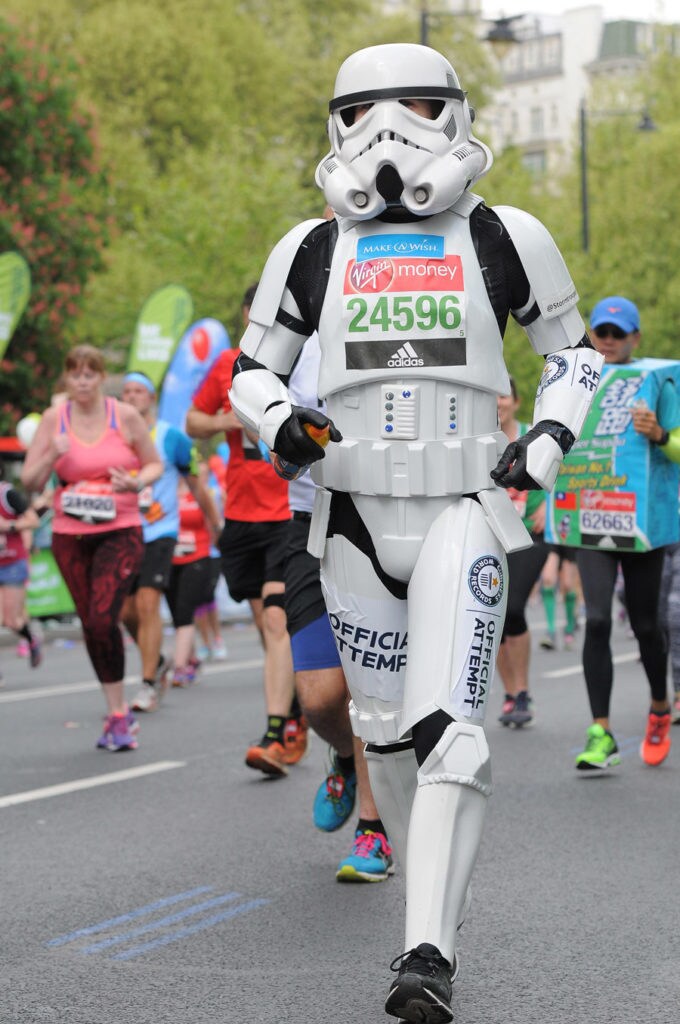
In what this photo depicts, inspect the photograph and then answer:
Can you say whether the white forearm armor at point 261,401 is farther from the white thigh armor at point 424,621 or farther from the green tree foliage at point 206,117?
the green tree foliage at point 206,117

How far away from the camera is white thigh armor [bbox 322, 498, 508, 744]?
13.5 feet

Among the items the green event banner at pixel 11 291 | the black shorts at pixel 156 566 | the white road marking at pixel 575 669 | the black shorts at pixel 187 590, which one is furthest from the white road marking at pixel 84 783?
the green event banner at pixel 11 291

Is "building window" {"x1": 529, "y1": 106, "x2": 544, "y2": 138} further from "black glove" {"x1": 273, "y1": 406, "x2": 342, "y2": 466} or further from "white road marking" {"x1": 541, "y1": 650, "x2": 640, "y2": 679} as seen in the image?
"black glove" {"x1": 273, "y1": 406, "x2": 342, "y2": 466}

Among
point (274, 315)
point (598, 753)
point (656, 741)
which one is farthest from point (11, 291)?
point (274, 315)

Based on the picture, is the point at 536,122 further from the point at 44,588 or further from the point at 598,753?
the point at 598,753

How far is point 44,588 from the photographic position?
17609 mm

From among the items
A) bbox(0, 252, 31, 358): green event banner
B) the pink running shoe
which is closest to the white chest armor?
the pink running shoe

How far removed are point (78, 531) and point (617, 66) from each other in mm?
99936

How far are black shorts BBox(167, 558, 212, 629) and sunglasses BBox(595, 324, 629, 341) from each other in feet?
16.7

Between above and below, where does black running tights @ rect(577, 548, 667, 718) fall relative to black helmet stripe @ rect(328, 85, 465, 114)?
below

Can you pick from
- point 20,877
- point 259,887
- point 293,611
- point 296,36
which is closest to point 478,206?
point 293,611

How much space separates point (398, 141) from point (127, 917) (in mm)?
2355

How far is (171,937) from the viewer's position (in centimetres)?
492

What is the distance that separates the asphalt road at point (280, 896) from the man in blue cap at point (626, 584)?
12.0 inches
